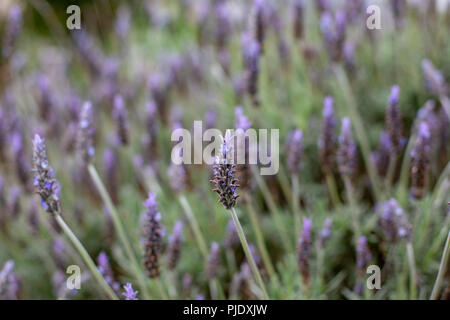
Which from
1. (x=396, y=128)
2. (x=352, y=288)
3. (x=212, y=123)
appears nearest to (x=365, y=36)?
(x=212, y=123)

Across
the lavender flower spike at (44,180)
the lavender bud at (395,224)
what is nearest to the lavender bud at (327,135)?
the lavender bud at (395,224)

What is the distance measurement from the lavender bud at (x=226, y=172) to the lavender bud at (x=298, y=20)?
4.13 feet

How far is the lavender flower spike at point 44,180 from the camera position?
46.0 inches

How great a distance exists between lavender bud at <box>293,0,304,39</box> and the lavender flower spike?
4.35 feet

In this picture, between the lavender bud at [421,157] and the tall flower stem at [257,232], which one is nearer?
the lavender bud at [421,157]

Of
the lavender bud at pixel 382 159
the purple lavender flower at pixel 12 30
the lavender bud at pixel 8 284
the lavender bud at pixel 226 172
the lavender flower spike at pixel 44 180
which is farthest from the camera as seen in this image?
the purple lavender flower at pixel 12 30

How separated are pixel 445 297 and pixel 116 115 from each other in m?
1.25

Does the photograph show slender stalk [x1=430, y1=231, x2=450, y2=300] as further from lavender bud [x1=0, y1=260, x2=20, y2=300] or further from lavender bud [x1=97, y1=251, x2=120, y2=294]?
lavender bud [x1=0, y1=260, x2=20, y2=300]

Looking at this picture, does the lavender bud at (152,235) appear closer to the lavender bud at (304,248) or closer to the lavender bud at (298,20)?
the lavender bud at (304,248)

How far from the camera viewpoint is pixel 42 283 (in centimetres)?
207

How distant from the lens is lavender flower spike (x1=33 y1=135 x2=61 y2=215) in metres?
1.17

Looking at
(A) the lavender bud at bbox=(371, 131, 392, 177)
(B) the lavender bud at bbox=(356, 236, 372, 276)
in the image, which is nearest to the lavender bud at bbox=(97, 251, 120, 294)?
(B) the lavender bud at bbox=(356, 236, 372, 276)

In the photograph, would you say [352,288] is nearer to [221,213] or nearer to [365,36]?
[221,213]
